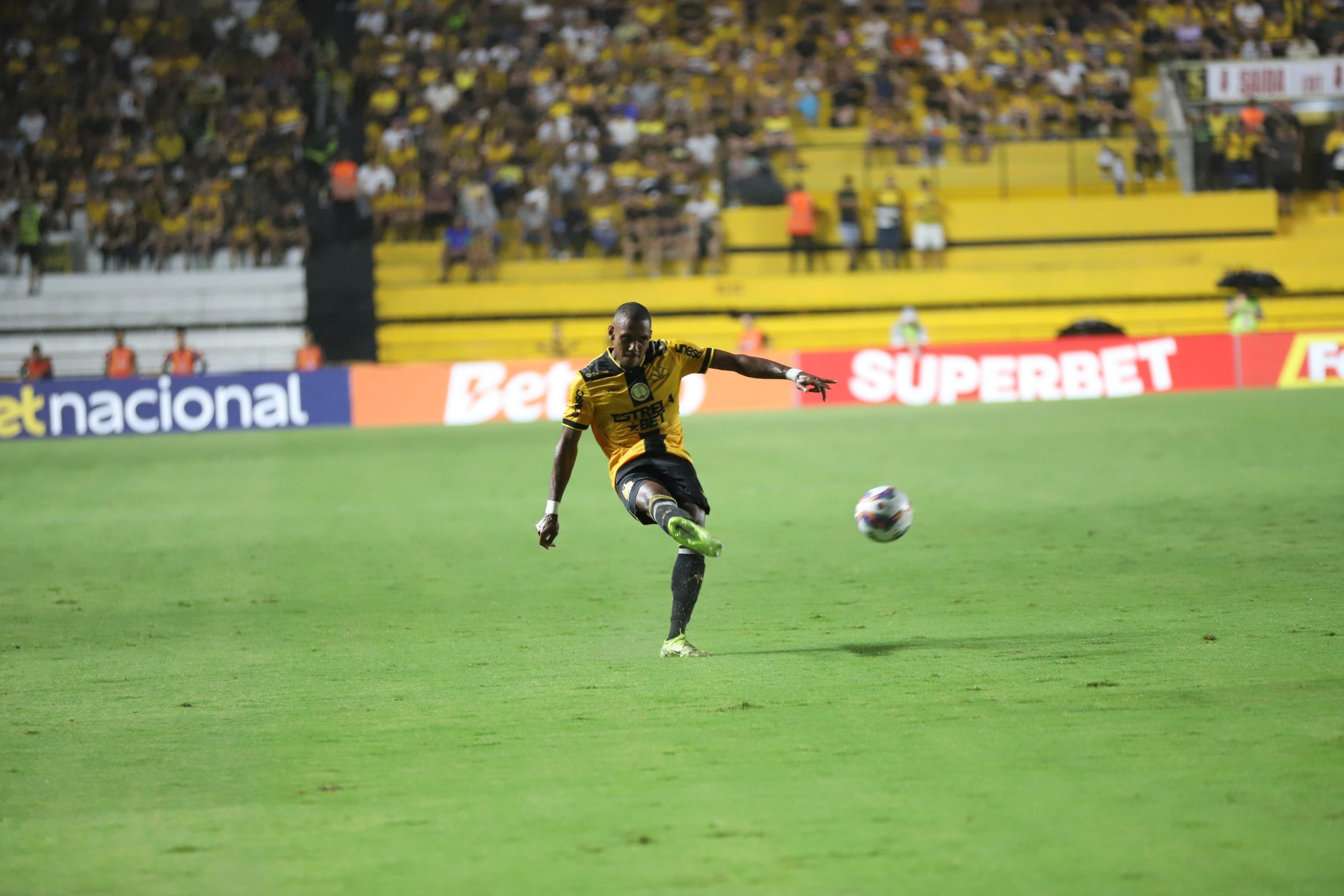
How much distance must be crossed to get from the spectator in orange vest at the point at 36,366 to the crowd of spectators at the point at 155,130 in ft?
15.6

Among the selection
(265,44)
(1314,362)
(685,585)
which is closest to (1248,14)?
(1314,362)

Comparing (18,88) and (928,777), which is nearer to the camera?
(928,777)

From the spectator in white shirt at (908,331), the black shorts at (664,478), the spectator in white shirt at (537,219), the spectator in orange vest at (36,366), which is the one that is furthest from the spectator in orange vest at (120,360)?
the black shorts at (664,478)

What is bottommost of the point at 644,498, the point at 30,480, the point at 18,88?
the point at 30,480

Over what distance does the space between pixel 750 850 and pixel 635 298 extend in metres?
27.5

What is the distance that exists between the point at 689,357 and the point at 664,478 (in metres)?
0.71

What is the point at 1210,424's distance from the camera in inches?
829

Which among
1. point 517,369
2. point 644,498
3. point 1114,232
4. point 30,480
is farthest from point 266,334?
point 644,498

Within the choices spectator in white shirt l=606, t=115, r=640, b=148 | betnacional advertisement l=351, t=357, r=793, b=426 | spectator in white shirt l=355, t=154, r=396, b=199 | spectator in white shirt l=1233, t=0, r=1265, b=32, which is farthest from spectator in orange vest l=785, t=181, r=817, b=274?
spectator in white shirt l=1233, t=0, r=1265, b=32

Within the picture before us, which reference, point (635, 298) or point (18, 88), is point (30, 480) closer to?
point (635, 298)

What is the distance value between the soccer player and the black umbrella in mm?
27737

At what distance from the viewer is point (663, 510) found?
7.57 m

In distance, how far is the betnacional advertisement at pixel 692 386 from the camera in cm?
2631

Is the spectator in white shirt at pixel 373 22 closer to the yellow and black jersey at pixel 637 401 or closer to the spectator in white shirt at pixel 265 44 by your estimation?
the spectator in white shirt at pixel 265 44
